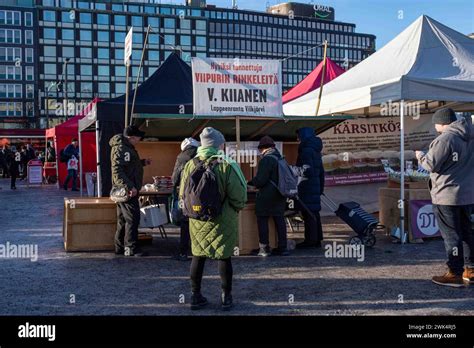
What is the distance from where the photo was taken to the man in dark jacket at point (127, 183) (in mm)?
7746

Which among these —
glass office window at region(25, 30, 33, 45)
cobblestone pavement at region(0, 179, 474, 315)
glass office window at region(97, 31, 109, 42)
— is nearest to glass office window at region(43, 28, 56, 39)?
glass office window at region(25, 30, 33, 45)

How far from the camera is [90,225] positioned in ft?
26.9

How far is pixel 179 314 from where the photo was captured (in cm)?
527

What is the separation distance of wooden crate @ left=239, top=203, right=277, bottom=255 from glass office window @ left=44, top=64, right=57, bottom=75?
78.3m

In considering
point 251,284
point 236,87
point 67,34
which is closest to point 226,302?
point 251,284

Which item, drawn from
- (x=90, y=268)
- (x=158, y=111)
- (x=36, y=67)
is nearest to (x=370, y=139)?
(x=158, y=111)

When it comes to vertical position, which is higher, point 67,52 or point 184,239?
point 67,52

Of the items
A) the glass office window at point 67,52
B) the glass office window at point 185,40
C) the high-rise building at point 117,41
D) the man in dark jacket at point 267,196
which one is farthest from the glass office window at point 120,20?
the man in dark jacket at point 267,196

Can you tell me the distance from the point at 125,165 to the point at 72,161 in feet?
44.7

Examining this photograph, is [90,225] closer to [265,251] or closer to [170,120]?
[170,120]

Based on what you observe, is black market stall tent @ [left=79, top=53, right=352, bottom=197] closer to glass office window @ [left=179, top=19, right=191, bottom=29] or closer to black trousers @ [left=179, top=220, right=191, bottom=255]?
black trousers @ [left=179, top=220, right=191, bottom=255]

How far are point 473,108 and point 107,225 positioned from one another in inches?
299

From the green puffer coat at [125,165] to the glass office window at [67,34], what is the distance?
80.3 metres

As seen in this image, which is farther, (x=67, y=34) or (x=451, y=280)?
(x=67, y=34)
